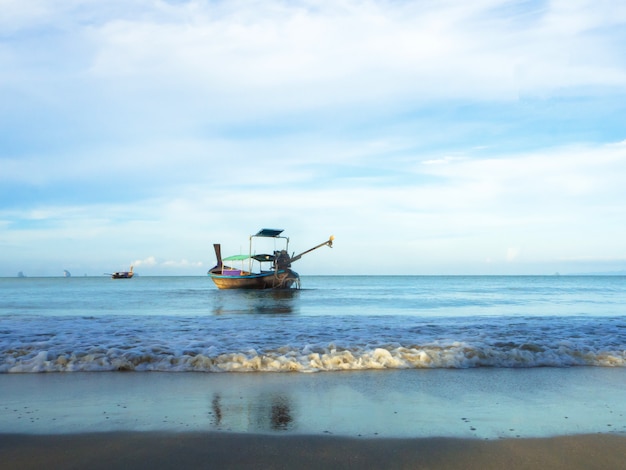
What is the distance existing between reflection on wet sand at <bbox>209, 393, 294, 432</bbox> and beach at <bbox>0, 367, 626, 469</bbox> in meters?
0.01

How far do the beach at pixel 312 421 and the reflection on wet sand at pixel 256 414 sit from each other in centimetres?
1

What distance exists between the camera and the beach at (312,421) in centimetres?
414

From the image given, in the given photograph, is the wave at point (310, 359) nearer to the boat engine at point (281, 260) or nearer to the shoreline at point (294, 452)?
the shoreline at point (294, 452)

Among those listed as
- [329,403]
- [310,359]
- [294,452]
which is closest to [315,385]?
[329,403]

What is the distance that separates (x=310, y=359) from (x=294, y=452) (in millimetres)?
4245

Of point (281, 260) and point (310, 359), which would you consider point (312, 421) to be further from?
point (281, 260)

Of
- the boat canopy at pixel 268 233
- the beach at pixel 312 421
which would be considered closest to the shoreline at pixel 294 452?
the beach at pixel 312 421

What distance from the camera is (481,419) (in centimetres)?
523

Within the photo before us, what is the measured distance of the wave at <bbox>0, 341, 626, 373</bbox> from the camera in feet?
26.6

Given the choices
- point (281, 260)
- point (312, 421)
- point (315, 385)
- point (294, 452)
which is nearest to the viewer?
point (294, 452)

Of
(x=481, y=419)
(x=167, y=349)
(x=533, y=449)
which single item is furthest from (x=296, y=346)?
(x=533, y=449)

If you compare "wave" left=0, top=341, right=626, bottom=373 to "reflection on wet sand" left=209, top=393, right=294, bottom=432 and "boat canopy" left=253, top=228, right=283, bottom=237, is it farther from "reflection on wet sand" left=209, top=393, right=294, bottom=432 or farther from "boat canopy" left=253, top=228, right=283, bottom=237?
"boat canopy" left=253, top=228, right=283, bottom=237

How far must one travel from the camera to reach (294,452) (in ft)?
13.9

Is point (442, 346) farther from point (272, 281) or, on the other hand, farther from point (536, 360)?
point (272, 281)
